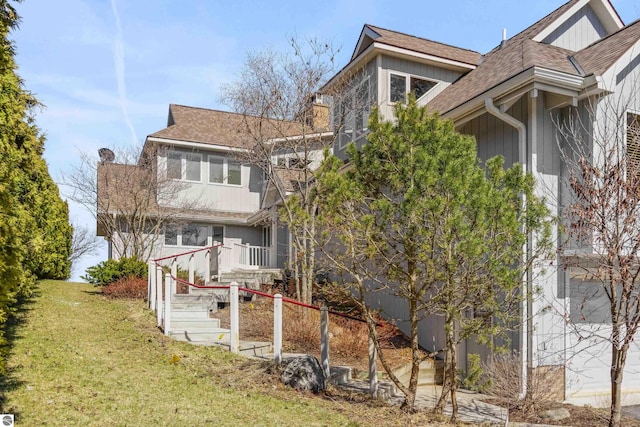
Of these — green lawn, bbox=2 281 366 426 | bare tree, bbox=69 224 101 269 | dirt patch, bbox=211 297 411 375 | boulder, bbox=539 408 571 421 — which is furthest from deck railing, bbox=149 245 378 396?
bare tree, bbox=69 224 101 269

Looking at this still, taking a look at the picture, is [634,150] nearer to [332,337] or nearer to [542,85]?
[542,85]

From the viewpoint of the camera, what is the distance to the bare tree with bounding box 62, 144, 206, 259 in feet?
59.1

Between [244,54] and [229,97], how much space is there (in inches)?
52.2

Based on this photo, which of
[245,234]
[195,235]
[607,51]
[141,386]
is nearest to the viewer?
[141,386]

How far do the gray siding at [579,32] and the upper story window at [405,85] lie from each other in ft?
9.81

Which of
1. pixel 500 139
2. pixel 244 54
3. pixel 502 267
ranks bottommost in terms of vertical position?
pixel 502 267

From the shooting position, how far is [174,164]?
20.0m

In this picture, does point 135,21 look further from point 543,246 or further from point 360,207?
point 543,246

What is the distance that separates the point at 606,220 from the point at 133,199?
50.3 ft

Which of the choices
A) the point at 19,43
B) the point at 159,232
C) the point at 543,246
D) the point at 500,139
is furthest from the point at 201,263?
the point at 543,246

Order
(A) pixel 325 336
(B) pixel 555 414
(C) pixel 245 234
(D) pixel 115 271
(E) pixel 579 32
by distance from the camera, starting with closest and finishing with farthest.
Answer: (B) pixel 555 414, (A) pixel 325 336, (E) pixel 579 32, (D) pixel 115 271, (C) pixel 245 234

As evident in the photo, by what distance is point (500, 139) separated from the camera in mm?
9711

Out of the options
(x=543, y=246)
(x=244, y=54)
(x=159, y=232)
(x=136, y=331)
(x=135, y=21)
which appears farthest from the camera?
(x=159, y=232)

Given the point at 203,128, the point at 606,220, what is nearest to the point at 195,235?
the point at 203,128
